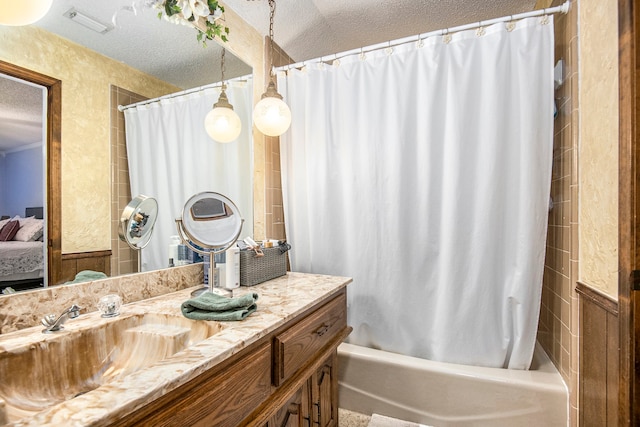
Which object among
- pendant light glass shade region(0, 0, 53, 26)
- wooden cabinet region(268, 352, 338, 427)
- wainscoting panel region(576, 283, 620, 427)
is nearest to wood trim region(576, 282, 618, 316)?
wainscoting panel region(576, 283, 620, 427)

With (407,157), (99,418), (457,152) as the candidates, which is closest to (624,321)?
(457,152)

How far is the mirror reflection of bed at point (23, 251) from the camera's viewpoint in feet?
2.72

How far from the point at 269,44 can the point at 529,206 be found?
5.71 ft

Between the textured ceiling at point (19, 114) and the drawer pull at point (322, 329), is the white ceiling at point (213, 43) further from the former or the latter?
the drawer pull at point (322, 329)

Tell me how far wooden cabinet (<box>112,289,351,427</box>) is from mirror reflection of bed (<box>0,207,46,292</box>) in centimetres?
64

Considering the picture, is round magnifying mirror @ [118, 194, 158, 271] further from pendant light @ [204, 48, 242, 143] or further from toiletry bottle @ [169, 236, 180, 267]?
pendant light @ [204, 48, 242, 143]

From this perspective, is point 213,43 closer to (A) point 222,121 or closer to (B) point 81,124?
(A) point 222,121

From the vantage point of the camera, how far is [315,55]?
2258 mm

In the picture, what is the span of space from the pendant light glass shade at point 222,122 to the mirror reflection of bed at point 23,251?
0.83 metres

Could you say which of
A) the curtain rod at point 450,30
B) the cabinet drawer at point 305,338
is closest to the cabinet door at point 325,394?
the cabinet drawer at point 305,338

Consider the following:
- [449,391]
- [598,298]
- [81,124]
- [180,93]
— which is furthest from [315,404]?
[180,93]

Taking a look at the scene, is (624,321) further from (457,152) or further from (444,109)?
(444,109)

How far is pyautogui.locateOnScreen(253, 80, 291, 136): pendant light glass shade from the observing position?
1.60 m

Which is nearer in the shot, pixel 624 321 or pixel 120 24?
pixel 624 321
